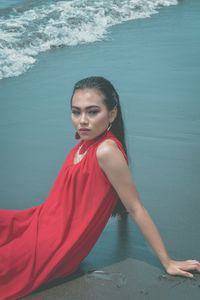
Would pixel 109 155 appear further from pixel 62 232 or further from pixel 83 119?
pixel 62 232

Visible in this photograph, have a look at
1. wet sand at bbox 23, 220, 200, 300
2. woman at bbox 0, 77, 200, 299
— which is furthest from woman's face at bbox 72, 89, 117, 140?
wet sand at bbox 23, 220, 200, 300

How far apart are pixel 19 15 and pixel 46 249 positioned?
27.8 feet

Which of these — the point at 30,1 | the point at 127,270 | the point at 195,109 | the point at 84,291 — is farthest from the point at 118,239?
the point at 30,1

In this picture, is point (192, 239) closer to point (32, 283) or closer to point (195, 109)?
point (32, 283)

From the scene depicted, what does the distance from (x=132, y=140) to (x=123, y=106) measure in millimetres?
853

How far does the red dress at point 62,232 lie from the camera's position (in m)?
2.65

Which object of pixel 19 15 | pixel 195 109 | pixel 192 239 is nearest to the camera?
pixel 192 239

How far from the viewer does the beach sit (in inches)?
111

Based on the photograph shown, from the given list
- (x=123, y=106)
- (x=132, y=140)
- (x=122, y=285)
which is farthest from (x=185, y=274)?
(x=123, y=106)

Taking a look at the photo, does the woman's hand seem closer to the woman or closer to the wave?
the woman

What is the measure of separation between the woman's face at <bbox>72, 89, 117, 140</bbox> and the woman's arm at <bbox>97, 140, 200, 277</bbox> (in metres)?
0.09

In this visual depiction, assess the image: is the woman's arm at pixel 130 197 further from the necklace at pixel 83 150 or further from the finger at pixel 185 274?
the necklace at pixel 83 150

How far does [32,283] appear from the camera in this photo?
2.67 meters

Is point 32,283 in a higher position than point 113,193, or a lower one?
lower
